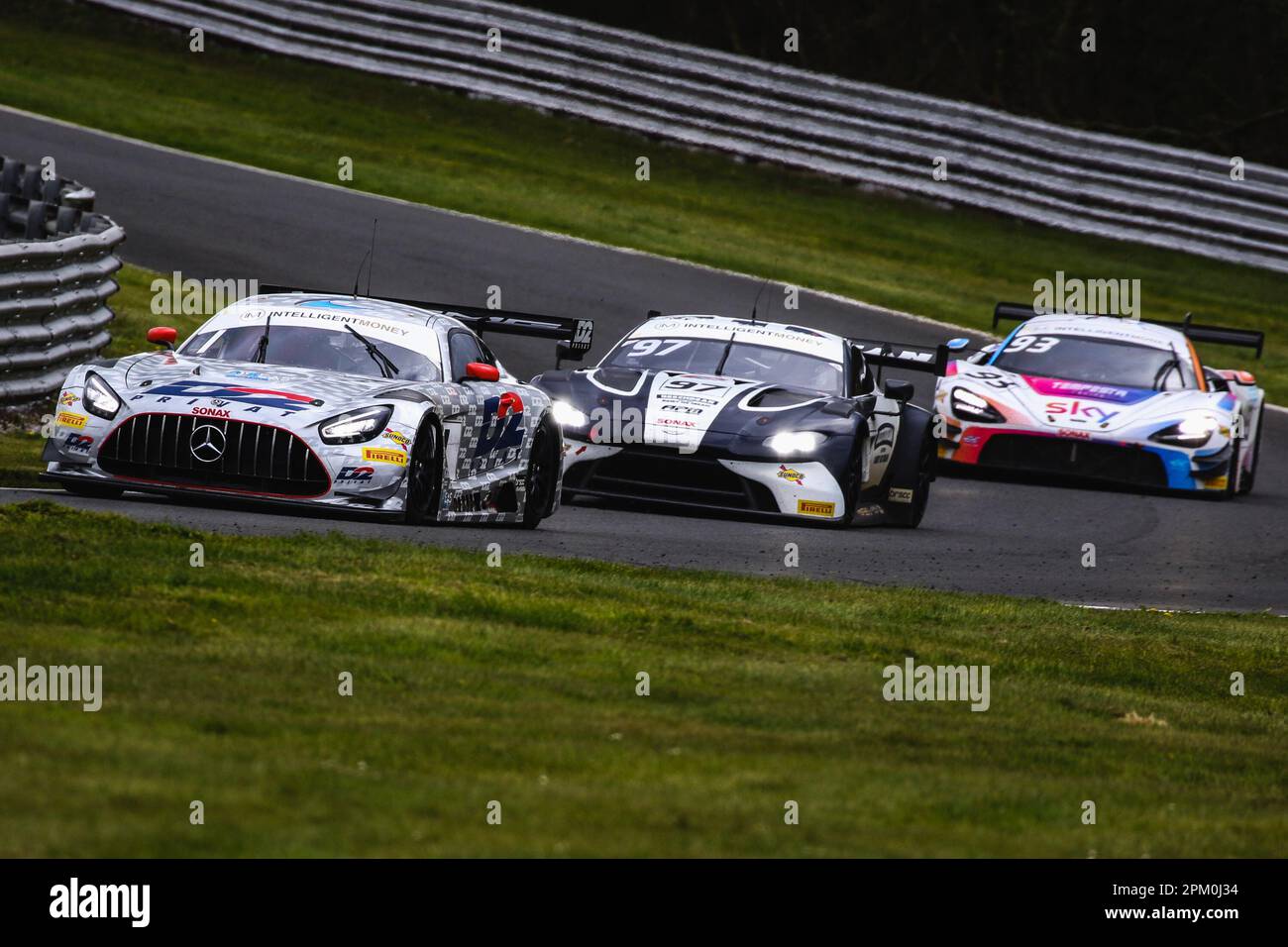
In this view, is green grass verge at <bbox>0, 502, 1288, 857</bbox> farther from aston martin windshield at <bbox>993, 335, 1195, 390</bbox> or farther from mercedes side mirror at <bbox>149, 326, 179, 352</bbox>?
aston martin windshield at <bbox>993, 335, 1195, 390</bbox>

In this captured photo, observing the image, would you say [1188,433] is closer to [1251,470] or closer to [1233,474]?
[1233,474]

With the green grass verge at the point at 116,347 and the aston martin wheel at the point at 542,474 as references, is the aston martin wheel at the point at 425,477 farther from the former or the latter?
the green grass verge at the point at 116,347

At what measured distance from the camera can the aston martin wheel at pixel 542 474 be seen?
13169 millimetres

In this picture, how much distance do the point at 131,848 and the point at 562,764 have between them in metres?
1.61

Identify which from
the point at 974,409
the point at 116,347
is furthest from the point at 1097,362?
the point at 116,347

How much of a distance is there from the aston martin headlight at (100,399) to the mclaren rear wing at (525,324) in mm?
2086

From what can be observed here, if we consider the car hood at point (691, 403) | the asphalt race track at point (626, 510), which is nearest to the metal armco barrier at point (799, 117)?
the asphalt race track at point (626, 510)

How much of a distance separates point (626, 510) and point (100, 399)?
13.5 feet

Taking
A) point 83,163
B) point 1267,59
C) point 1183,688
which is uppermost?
point 1267,59

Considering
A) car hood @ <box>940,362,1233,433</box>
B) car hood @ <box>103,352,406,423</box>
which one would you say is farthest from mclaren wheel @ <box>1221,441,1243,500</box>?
car hood @ <box>103,352,406,423</box>

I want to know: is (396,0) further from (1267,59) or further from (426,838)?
(426,838)

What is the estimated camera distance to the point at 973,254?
27000 millimetres

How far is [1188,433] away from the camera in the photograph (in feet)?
57.3
